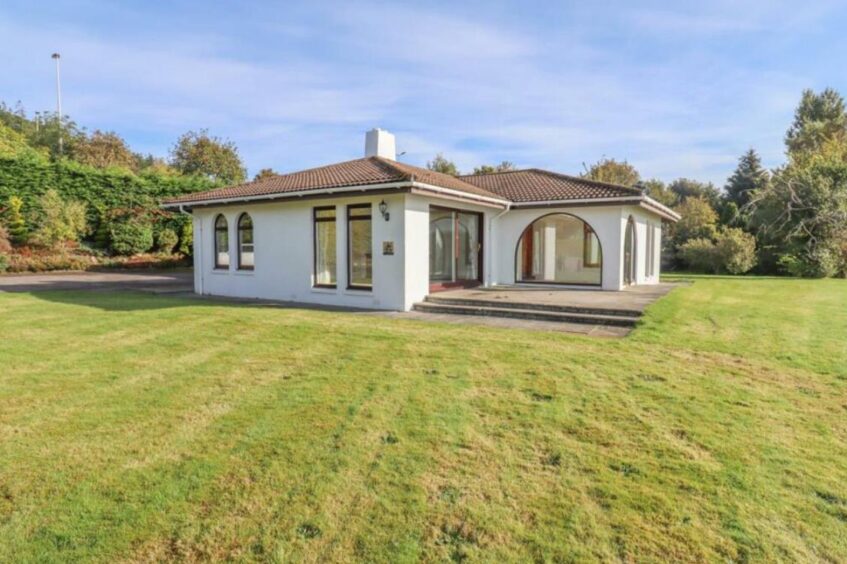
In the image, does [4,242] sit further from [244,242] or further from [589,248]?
[589,248]

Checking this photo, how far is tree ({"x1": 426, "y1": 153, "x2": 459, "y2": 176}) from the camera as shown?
4478 centimetres

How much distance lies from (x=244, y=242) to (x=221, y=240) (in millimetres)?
1195

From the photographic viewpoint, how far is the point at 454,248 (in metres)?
15.0

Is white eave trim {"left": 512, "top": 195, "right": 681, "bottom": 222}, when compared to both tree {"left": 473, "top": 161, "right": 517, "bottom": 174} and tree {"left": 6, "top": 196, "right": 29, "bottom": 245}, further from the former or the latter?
tree {"left": 473, "top": 161, "right": 517, "bottom": 174}

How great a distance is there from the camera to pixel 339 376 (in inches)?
251

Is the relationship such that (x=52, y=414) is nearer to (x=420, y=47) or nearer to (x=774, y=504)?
(x=774, y=504)

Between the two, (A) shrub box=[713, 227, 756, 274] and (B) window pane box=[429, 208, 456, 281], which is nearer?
(B) window pane box=[429, 208, 456, 281]

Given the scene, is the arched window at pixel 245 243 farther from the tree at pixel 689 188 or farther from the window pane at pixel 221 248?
the tree at pixel 689 188

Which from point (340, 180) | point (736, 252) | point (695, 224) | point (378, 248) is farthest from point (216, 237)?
point (695, 224)

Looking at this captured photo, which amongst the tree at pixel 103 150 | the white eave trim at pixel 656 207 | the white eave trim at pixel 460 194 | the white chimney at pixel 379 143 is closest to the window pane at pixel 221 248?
the white chimney at pixel 379 143

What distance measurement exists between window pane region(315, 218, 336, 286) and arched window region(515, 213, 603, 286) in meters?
6.24

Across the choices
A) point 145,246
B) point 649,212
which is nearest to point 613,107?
point 649,212

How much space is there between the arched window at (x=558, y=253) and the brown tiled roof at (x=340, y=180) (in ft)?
9.41

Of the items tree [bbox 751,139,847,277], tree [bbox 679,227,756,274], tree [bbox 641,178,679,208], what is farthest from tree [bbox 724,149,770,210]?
tree [bbox 679,227,756,274]
